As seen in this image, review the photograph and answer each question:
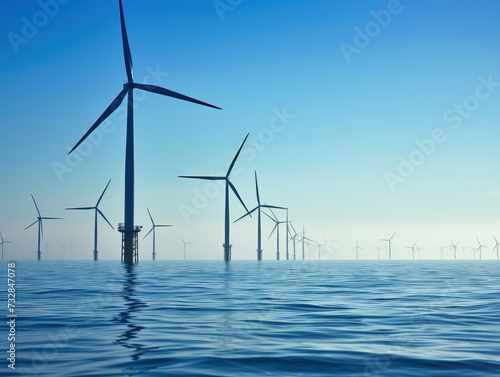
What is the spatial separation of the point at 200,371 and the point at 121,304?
44.0ft

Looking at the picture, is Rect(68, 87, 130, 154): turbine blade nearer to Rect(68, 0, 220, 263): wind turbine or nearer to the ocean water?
Rect(68, 0, 220, 263): wind turbine

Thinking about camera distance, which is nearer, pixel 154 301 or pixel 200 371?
pixel 200 371

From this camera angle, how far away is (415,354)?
12.7 metres

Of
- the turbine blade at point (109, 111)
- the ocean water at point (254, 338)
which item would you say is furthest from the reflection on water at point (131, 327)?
the turbine blade at point (109, 111)

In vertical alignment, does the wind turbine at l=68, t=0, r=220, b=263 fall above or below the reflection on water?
above

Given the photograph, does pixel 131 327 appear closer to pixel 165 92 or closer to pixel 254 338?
pixel 254 338

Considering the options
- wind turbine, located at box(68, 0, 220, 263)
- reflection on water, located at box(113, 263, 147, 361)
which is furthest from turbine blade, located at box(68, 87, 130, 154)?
reflection on water, located at box(113, 263, 147, 361)

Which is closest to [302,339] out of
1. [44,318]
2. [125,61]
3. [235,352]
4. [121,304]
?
[235,352]

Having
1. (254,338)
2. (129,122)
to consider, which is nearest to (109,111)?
(129,122)

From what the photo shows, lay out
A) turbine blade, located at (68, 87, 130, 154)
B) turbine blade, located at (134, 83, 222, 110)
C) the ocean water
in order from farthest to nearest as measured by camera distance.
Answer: turbine blade, located at (134, 83, 222, 110) < turbine blade, located at (68, 87, 130, 154) < the ocean water

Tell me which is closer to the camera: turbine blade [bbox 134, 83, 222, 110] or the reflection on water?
the reflection on water

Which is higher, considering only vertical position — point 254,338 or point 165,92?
point 165,92

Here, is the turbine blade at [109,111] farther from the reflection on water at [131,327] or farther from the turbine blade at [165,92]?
the reflection on water at [131,327]

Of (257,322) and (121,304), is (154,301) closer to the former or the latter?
(121,304)
